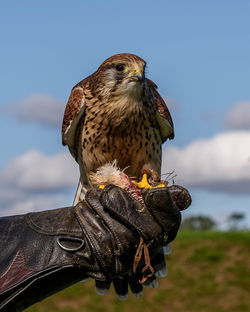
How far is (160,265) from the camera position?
11.3ft

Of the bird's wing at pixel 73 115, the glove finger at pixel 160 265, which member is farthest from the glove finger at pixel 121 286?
the bird's wing at pixel 73 115

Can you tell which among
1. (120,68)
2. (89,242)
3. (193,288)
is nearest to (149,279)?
(89,242)

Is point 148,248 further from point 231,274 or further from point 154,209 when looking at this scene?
point 231,274

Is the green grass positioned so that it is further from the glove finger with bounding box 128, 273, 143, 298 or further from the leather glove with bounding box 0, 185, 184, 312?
the leather glove with bounding box 0, 185, 184, 312

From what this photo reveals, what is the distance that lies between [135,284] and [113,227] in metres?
0.67

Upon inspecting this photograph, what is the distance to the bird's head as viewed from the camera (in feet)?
14.6

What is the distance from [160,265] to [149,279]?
0.42ft

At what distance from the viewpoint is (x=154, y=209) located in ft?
9.27

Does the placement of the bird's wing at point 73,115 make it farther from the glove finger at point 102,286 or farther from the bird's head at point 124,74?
the glove finger at point 102,286

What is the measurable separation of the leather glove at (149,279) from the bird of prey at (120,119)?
0.99m

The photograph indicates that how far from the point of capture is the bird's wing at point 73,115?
470 cm

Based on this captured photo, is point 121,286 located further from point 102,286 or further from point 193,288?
point 193,288

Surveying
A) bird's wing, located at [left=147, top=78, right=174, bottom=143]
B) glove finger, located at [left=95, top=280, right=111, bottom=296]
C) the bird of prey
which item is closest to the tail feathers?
the bird of prey

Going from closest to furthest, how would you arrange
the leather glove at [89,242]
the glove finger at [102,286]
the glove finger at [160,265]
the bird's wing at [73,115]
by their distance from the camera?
the leather glove at [89,242] → the glove finger at [102,286] → the glove finger at [160,265] → the bird's wing at [73,115]
